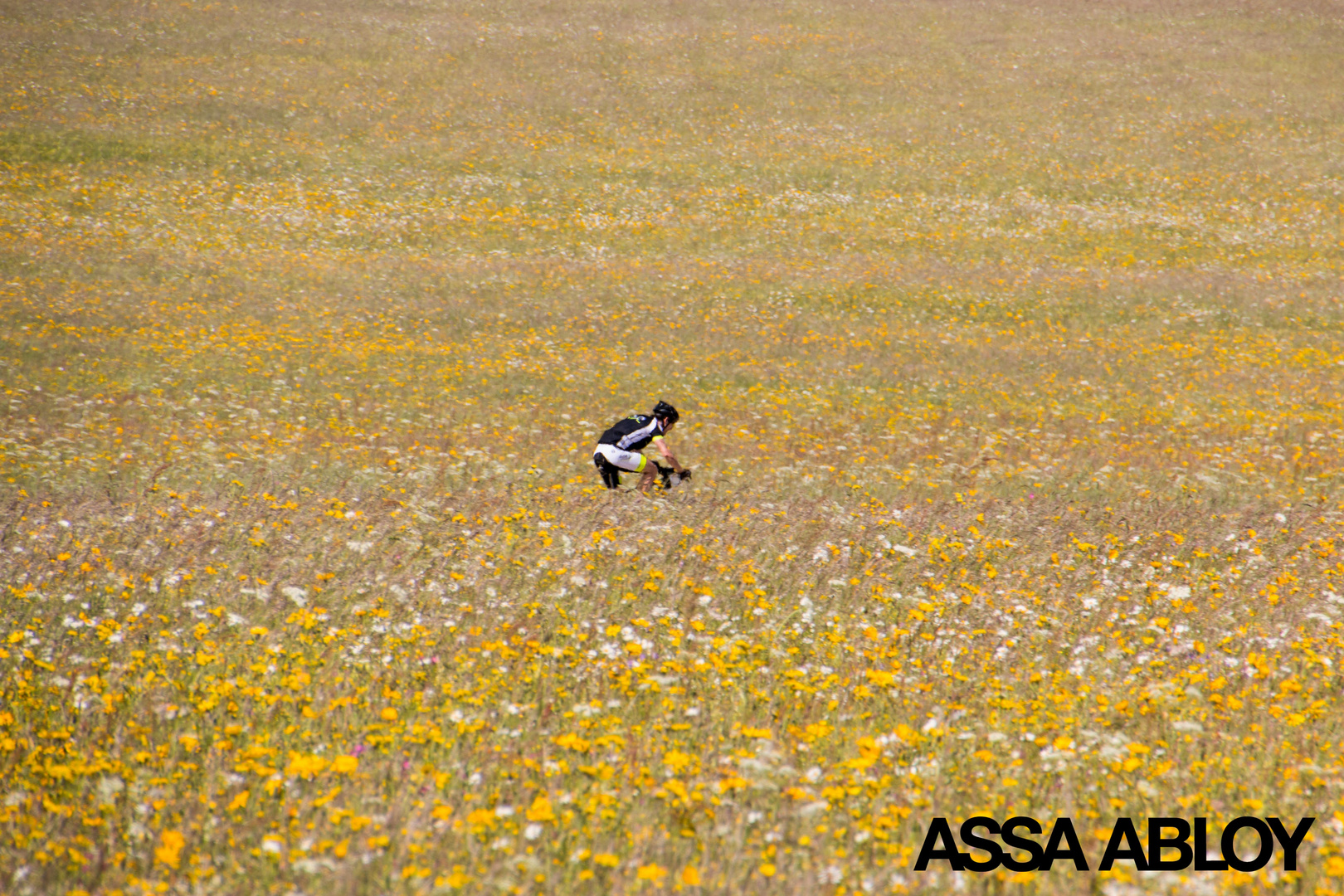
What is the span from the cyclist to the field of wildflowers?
511 millimetres

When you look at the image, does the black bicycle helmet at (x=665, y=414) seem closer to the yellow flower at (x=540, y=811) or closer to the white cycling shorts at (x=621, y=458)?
the white cycling shorts at (x=621, y=458)

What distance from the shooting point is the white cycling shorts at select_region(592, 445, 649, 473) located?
12.1 m

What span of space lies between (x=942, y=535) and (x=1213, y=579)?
290cm

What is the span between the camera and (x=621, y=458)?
39.8ft

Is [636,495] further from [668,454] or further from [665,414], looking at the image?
[665,414]

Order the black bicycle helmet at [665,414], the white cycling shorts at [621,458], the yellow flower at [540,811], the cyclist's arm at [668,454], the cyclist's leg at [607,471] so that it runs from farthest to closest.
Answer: the cyclist's leg at [607,471], the white cycling shorts at [621,458], the black bicycle helmet at [665,414], the cyclist's arm at [668,454], the yellow flower at [540,811]

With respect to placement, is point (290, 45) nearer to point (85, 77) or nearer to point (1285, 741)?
point (85, 77)

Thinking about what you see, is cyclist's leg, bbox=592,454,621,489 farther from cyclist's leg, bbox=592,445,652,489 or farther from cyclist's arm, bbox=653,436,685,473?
cyclist's arm, bbox=653,436,685,473

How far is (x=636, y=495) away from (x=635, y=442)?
27.9 inches

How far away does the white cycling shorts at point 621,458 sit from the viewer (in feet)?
39.6

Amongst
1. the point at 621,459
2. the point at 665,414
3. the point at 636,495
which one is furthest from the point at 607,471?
the point at 665,414

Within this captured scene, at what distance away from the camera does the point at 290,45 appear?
3959 cm

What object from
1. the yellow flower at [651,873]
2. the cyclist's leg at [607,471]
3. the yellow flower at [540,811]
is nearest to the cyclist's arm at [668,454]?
the cyclist's leg at [607,471]

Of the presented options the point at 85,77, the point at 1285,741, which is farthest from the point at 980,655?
the point at 85,77
